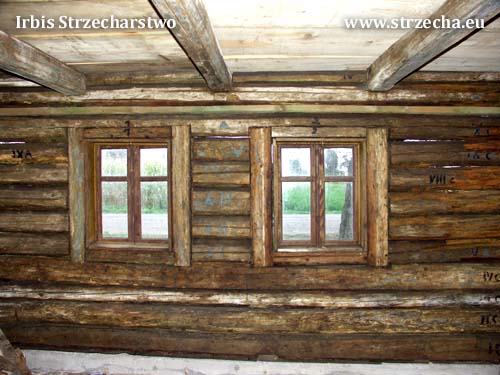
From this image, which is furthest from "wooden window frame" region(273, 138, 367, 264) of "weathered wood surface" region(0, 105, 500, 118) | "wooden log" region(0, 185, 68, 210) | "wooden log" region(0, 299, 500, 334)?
"wooden log" region(0, 185, 68, 210)

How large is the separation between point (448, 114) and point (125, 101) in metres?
3.37

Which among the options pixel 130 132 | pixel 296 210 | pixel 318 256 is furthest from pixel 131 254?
pixel 318 256

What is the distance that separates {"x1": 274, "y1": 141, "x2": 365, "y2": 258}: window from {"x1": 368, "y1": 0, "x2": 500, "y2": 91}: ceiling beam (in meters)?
0.78

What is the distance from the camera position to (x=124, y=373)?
3215 millimetres

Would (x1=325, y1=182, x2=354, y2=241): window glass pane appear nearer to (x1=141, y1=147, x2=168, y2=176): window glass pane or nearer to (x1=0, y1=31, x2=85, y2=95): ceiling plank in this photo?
(x1=141, y1=147, x2=168, y2=176): window glass pane

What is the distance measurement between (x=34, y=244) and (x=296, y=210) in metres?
2.92

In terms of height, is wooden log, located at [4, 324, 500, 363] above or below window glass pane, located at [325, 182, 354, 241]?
below

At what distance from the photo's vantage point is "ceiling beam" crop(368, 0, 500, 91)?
1619 mm

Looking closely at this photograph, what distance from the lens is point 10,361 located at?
271 centimetres

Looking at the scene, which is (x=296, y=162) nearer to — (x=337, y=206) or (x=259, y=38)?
(x=337, y=206)

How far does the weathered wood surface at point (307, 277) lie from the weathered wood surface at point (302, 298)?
62 mm

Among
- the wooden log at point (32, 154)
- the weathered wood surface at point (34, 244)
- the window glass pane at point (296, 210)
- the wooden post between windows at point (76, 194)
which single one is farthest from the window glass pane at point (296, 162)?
the weathered wood surface at point (34, 244)

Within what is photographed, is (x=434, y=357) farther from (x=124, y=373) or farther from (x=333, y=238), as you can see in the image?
(x=124, y=373)

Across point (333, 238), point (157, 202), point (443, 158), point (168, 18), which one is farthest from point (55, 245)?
point (443, 158)
